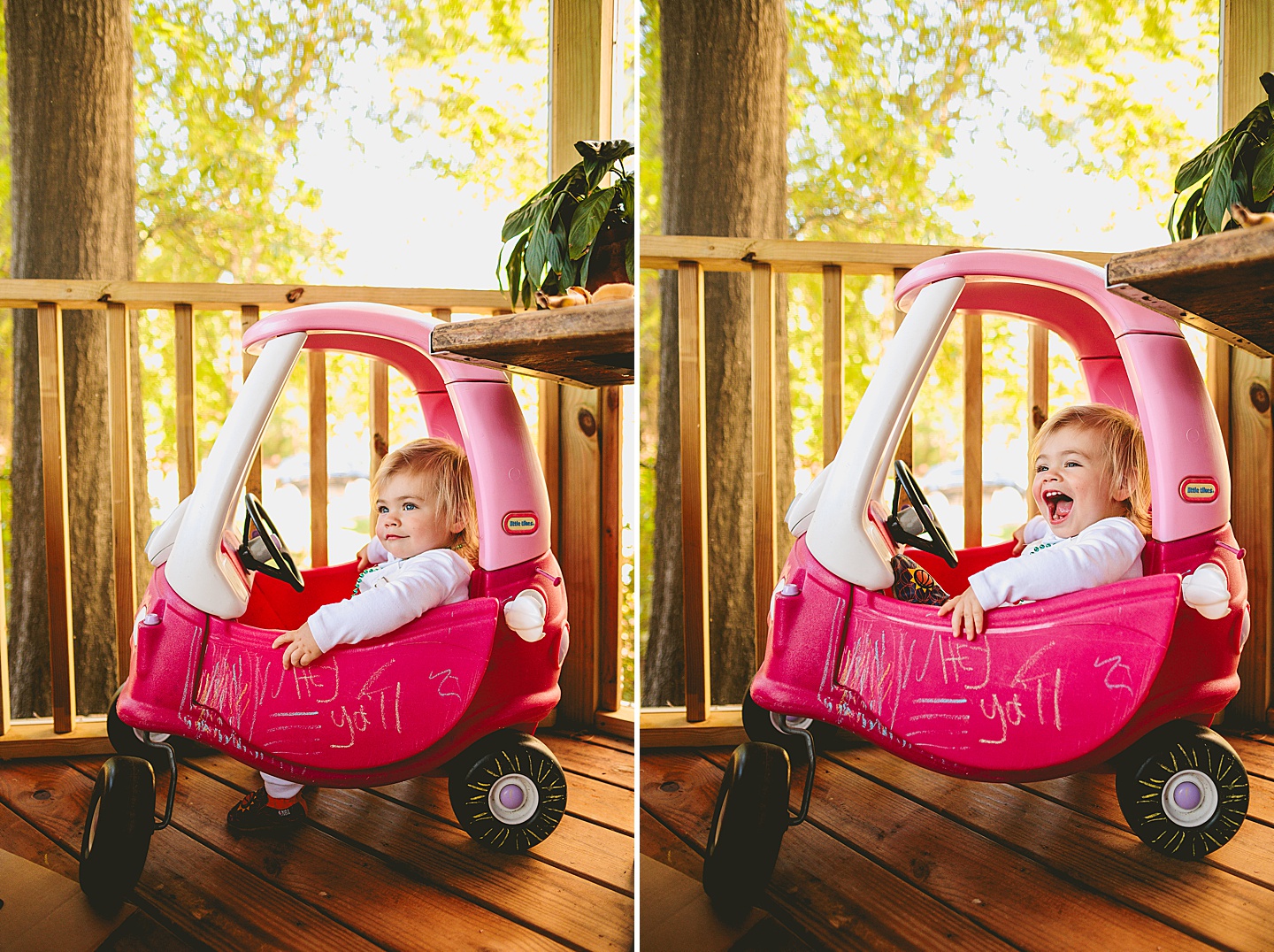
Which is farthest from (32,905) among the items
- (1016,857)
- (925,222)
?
(925,222)

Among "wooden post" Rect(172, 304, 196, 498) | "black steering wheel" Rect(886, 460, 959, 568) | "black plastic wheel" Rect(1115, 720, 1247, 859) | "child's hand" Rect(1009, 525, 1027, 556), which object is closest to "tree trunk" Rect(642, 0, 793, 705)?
"black steering wheel" Rect(886, 460, 959, 568)

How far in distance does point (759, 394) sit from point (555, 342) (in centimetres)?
19

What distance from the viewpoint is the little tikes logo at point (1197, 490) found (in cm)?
61

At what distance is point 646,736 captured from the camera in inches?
26.0

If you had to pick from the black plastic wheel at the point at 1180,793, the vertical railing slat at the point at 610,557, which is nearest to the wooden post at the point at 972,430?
the black plastic wheel at the point at 1180,793

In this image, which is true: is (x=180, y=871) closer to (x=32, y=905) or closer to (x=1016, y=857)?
(x=32, y=905)

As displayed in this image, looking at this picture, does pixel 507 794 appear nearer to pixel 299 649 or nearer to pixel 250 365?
pixel 299 649

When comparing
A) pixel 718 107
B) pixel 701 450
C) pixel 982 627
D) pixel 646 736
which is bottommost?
pixel 646 736

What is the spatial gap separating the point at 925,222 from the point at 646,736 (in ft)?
1.70

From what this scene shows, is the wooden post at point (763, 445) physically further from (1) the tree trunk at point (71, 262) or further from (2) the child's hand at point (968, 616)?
(1) the tree trunk at point (71, 262)

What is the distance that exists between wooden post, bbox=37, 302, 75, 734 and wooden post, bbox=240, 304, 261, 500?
144 millimetres

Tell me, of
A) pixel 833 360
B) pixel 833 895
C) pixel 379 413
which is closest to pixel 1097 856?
pixel 833 895

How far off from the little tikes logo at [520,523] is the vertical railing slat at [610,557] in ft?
0.25

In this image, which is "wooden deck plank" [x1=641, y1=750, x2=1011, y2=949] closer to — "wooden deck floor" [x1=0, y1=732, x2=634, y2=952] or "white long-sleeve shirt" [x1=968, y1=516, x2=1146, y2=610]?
"wooden deck floor" [x1=0, y1=732, x2=634, y2=952]
